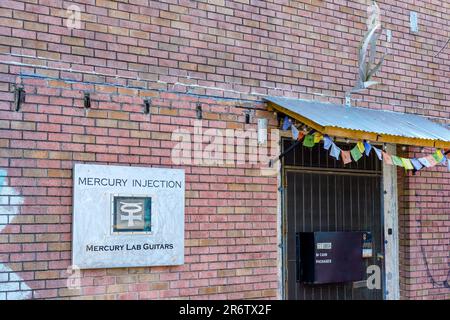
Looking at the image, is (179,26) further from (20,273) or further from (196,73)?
(20,273)

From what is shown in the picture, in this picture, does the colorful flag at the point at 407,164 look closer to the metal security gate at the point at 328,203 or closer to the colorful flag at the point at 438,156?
the colorful flag at the point at 438,156

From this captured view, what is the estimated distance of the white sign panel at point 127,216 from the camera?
569 cm

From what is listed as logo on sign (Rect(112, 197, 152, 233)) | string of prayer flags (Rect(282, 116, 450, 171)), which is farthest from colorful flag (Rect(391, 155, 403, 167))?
logo on sign (Rect(112, 197, 152, 233))

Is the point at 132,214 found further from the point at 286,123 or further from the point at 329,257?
the point at 329,257

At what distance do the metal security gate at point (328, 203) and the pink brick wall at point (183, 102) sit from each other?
34 cm

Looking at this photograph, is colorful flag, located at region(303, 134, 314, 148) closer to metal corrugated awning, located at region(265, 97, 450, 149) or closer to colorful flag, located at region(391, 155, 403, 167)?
metal corrugated awning, located at region(265, 97, 450, 149)

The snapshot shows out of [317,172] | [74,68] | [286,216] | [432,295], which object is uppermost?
[74,68]

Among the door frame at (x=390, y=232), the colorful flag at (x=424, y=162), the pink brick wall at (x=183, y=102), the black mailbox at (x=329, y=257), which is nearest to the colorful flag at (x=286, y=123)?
the pink brick wall at (x=183, y=102)

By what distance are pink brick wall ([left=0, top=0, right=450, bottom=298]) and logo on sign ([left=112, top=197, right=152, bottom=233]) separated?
368 millimetres

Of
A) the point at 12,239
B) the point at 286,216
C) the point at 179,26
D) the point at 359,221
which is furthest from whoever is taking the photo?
the point at 359,221

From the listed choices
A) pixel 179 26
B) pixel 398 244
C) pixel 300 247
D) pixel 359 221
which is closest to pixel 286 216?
pixel 300 247

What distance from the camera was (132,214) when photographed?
599 cm

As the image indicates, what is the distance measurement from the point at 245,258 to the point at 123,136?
1.82 metres

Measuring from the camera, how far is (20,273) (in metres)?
5.40
